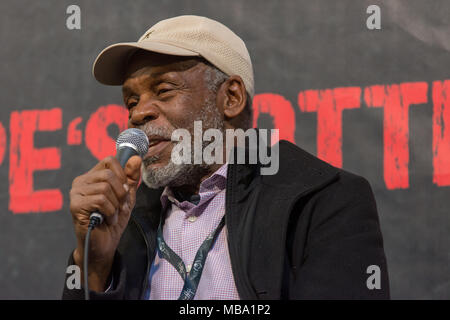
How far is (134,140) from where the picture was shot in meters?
1.54

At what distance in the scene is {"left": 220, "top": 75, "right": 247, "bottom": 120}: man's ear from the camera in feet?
6.60

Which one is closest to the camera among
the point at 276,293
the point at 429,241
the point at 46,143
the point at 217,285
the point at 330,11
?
the point at 276,293

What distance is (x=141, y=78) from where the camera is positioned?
192 cm

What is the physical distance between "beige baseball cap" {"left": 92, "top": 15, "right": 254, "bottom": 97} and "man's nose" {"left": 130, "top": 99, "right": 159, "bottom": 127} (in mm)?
187

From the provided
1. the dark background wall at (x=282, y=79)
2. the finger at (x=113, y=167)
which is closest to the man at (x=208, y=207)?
the finger at (x=113, y=167)

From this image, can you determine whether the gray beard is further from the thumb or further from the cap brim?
the thumb

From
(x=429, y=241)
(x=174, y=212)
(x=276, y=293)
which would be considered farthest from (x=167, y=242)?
(x=429, y=241)

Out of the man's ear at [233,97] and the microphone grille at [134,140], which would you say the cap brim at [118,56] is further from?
the microphone grille at [134,140]

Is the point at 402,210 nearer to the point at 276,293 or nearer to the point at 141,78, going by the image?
the point at 276,293

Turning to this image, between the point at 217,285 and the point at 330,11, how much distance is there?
1268 millimetres

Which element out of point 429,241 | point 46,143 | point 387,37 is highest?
point 387,37

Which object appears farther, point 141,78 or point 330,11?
point 330,11

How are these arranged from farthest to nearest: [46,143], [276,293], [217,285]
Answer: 1. [46,143]
2. [217,285]
3. [276,293]
